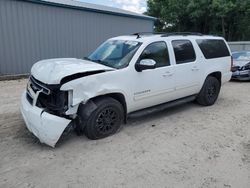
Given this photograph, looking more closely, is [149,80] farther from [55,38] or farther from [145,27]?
[145,27]

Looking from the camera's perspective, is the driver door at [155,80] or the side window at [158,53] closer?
the driver door at [155,80]

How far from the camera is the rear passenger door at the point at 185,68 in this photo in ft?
17.2

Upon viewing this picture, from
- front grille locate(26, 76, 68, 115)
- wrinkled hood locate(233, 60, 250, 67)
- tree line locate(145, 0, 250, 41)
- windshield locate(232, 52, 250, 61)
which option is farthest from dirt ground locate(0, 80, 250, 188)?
tree line locate(145, 0, 250, 41)

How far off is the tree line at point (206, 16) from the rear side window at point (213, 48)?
20.7 meters

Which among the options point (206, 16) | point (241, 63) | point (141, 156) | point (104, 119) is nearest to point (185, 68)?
point (104, 119)

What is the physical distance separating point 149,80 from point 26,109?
2.27m

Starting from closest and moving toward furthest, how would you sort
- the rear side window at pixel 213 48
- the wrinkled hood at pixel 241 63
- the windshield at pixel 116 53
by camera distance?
1. the windshield at pixel 116 53
2. the rear side window at pixel 213 48
3. the wrinkled hood at pixel 241 63

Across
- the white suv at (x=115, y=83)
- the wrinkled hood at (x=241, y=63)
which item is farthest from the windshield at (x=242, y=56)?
the white suv at (x=115, y=83)

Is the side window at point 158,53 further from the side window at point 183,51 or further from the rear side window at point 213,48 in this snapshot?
the rear side window at point 213,48

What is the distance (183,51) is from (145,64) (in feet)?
4.76

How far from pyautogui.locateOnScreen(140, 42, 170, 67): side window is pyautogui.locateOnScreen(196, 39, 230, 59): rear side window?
1261 millimetres

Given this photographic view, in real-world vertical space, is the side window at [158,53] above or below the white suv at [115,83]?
above

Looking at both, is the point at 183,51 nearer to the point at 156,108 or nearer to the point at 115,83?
the point at 156,108

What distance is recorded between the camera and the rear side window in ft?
19.4
